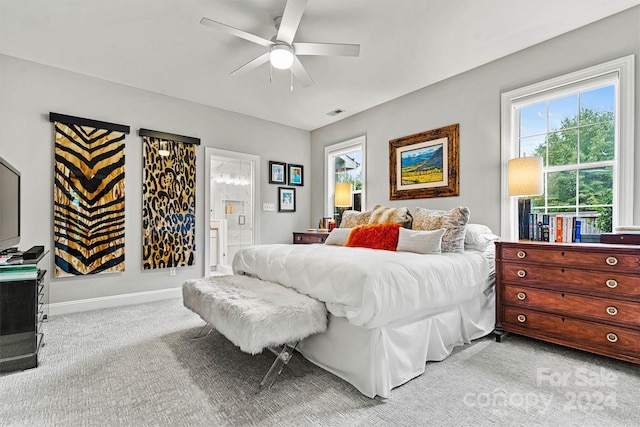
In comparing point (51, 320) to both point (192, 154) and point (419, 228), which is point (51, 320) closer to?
point (192, 154)

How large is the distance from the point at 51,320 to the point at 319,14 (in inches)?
153

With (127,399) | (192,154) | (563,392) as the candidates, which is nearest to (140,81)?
(192,154)

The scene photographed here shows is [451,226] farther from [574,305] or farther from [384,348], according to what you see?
[384,348]

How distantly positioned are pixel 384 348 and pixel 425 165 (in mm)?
2703

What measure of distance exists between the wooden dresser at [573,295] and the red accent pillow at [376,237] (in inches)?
34.5

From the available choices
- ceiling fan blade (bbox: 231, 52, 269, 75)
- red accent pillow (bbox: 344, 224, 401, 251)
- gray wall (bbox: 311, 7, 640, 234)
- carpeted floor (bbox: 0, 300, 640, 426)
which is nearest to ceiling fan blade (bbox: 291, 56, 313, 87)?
ceiling fan blade (bbox: 231, 52, 269, 75)

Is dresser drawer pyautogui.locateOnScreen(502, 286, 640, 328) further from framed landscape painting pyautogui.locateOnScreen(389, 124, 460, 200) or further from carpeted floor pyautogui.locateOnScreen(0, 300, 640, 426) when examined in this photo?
framed landscape painting pyautogui.locateOnScreen(389, 124, 460, 200)

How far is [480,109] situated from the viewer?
346 centimetres

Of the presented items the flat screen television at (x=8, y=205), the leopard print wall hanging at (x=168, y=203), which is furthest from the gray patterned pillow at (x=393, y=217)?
the flat screen television at (x=8, y=205)

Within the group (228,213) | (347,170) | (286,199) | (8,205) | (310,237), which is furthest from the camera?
(228,213)

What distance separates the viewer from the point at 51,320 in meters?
3.29

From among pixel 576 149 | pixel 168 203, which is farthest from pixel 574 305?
pixel 168 203

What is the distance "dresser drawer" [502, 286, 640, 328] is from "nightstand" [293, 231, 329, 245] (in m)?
2.57

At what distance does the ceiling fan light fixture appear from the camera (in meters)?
2.59
